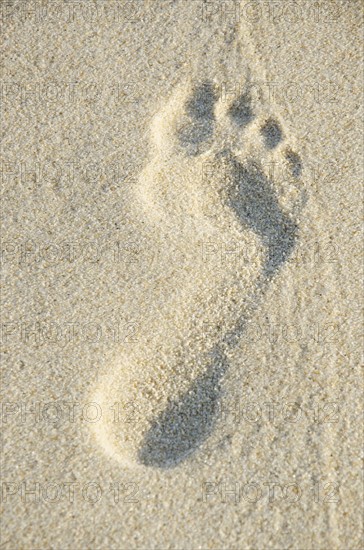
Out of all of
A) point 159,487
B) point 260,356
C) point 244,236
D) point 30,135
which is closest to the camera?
point 159,487

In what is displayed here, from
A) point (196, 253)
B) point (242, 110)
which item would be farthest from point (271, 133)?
point (196, 253)

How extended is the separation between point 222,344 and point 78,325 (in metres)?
0.34

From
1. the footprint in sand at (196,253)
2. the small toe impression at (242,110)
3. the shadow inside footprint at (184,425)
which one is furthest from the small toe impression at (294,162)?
the shadow inside footprint at (184,425)

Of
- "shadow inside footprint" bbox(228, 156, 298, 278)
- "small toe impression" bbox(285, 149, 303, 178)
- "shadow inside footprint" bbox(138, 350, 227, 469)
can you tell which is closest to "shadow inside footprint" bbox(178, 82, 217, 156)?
"shadow inside footprint" bbox(228, 156, 298, 278)

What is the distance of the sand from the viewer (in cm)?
153

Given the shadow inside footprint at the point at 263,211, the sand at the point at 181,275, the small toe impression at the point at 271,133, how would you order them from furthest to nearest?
1. the small toe impression at the point at 271,133
2. the shadow inside footprint at the point at 263,211
3. the sand at the point at 181,275

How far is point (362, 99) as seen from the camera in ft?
6.34

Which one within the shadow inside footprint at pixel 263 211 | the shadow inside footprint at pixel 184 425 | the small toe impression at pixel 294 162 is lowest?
the shadow inside footprint at pixel 184 425

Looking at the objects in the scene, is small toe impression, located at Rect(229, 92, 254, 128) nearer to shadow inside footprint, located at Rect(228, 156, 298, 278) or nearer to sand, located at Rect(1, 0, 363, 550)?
sand, located at Rect(1, 0, 363, 550)

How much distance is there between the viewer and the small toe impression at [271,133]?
1.87m

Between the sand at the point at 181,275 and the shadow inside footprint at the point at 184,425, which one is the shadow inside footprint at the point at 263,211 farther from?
the shadow inside footprint at the point at 184,425

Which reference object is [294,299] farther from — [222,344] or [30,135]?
[30,135]

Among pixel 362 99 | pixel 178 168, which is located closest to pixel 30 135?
pixel 178 168

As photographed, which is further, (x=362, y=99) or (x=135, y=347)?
(x=362, y=99)
